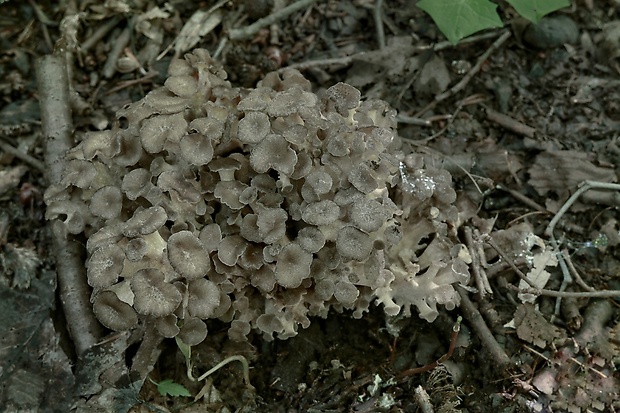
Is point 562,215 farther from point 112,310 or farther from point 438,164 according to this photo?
point 112,310

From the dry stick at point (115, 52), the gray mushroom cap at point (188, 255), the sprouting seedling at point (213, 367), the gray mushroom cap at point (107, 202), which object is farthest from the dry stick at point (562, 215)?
the dry stick at point (115, 52)

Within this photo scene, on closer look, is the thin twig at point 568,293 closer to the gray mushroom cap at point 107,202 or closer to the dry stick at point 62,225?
the gray mushroom cap at point 107,202

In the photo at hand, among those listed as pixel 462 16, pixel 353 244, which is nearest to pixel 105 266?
pixel 353 244

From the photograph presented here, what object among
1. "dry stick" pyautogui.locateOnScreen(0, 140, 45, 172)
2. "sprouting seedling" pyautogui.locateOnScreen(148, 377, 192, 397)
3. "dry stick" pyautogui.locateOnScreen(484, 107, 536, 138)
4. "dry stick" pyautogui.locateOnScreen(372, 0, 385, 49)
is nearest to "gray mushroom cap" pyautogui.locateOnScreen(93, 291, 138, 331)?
"sprouting seedling" pyautogui.locateOnScreen(148, 377, 192, 397)

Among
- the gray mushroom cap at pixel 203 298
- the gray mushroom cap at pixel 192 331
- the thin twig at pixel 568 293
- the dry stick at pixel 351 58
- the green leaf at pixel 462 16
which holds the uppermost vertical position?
the green leaf at pixel 462 16

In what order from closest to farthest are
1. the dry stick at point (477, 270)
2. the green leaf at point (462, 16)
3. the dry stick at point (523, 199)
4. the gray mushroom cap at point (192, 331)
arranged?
the gray mushroom cap at point (192, 331) → the dry stick at point (477, 270) → the green leaf at point (462, 16) → the dry stick at point (523, 199)

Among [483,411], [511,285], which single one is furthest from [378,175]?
[483,411]
